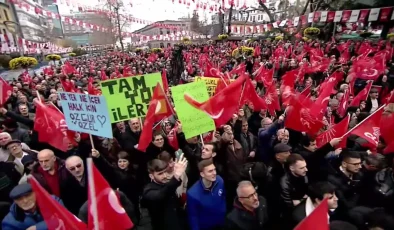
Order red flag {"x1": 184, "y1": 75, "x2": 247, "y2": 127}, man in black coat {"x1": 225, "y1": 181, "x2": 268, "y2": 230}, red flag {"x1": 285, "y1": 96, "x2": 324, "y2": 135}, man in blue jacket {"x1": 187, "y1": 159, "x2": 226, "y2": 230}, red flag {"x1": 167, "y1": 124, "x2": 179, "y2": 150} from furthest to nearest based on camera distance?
red flag {"x1": 167, "y1": 124, "x2": 179, "y2": 150} < red flag {"x1": 285, "y1": 96, "x2": 324, "y2": 135} < red flag {"x1": 184, "y1": 75, "x2": 247, "y2": 127} < man in blue jacket {"x1": 187, "y1": 159, "x2": 226, "y2": 230} < man in black coat {"x1": 225, "y1": 181, "x2": 268, "y2": 230}

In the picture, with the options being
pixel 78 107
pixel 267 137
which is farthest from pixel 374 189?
pixel 78 107

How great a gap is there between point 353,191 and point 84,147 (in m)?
3.73

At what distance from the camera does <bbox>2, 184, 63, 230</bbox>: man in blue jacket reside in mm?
2783

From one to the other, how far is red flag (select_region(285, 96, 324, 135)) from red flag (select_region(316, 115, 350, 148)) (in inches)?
5.2

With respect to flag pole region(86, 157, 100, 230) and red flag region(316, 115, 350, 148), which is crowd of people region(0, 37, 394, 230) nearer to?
red flag region(316, 115, 350, 148)

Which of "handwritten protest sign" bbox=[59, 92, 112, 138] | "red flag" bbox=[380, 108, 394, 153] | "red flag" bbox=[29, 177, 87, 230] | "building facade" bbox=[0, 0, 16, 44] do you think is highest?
"building facade" bbox=[0, 0, 16, 44]

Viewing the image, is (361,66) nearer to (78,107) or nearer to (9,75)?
(78,107)

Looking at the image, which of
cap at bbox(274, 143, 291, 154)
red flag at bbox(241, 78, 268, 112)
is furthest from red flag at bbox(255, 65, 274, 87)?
cap at bbox(274, 143, 291, 154)

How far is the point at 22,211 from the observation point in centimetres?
285

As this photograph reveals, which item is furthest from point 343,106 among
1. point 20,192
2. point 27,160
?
point 20,192

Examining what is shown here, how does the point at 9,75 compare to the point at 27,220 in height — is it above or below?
below

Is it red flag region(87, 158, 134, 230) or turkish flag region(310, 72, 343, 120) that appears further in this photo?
turkish flag region(310, 72, 343, 120)

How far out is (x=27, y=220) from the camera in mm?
2834

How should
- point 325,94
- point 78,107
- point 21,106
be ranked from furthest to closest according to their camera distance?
point 21,106 < point 325,94 < point 78,107
